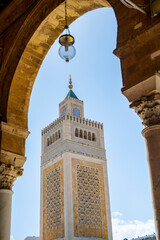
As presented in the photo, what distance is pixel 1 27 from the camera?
3.96 m

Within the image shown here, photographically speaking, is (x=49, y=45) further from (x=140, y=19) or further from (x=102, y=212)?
(x=102, y=212)

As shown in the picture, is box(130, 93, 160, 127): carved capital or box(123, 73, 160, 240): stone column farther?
box(130, 93, 160, 127): carved capital

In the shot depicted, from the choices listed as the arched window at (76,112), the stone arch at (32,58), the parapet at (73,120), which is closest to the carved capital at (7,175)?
the stone arch at (32,58)

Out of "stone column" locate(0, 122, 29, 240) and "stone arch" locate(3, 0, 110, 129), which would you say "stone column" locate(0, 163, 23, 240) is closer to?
"stone column" locate(0, 122, 29, 240)

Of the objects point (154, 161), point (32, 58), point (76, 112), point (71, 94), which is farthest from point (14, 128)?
point (71, 94)

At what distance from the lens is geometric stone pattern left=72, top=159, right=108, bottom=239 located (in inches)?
727

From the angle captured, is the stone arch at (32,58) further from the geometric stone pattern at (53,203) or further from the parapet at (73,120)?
the parapet at (73,120)

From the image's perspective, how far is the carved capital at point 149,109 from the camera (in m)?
2.25

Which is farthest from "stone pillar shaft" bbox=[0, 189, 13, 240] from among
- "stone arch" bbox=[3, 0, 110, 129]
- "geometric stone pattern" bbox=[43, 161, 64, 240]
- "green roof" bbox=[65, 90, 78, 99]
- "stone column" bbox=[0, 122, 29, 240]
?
"green roof" bbox=[65, 90, 78, 99]

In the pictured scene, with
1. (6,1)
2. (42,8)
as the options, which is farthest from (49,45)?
(6,1)

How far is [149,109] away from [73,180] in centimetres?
1729

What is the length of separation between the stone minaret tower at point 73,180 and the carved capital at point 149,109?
1659 cm

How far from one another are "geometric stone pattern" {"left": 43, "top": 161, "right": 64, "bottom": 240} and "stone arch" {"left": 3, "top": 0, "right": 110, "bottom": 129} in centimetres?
1573

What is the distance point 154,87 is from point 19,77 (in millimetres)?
1893
